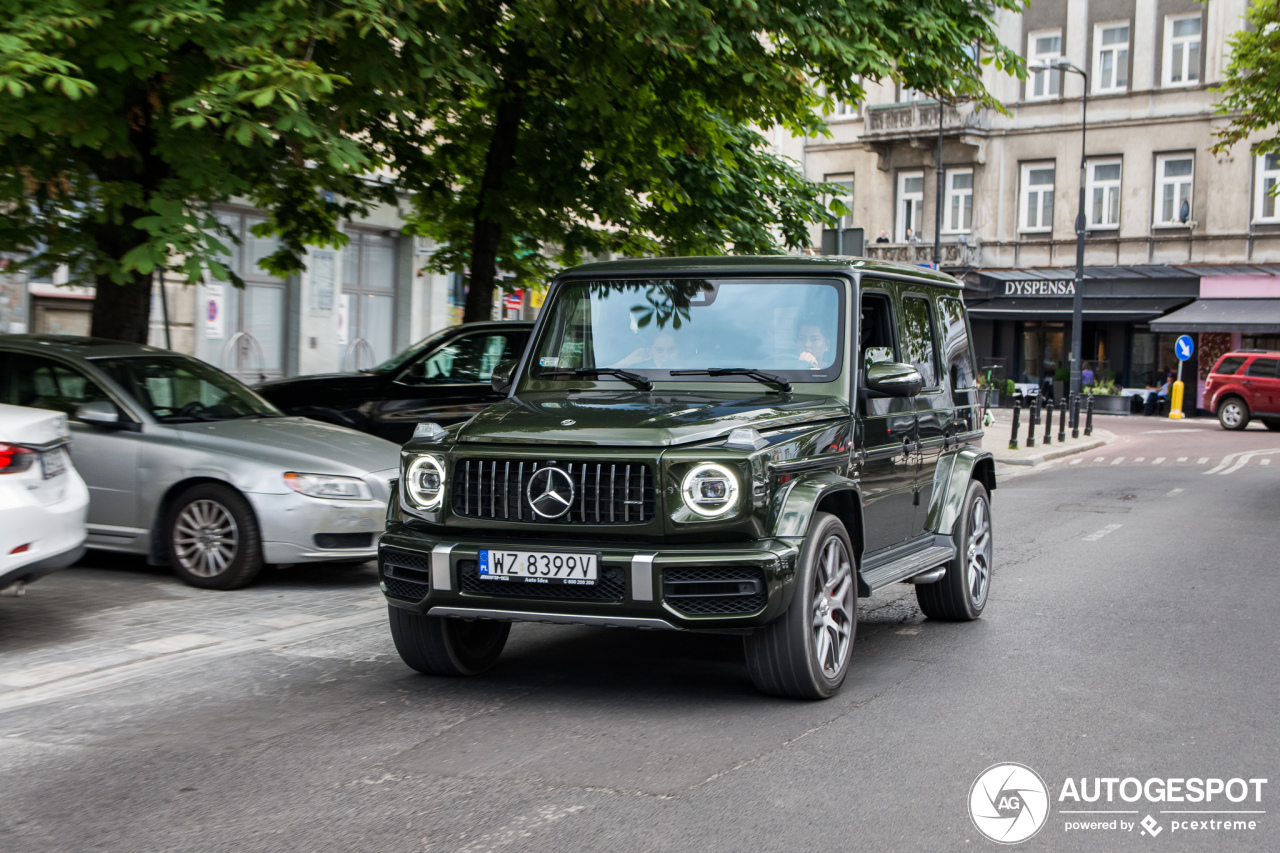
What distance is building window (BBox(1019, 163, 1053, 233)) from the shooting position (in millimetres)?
45344

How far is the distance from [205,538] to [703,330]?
390cm

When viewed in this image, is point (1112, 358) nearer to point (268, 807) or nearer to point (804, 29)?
point (804, 29)

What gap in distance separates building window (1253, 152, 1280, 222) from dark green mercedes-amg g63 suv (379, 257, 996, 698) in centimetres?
3748

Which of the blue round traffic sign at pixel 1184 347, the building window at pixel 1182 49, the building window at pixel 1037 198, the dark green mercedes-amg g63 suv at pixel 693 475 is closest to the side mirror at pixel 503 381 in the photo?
the dark green mercedes-amg g63 suv at pixel 693 475

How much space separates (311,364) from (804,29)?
14.1m

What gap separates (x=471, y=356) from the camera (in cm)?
1341

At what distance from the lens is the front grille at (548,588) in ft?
17.6

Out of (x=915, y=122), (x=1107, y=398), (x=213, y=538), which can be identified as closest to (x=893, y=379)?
(x=213, y=538)

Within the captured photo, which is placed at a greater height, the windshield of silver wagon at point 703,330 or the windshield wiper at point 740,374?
the windshield of silver wagon at point 703,330

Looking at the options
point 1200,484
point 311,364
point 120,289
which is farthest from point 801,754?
point 311,364

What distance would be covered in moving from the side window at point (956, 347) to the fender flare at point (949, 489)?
48 centimetres

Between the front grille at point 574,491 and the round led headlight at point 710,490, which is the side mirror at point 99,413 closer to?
the front grille at point 574,491

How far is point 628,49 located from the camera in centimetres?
1121

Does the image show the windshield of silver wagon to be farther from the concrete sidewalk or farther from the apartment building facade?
the apartment building facade
